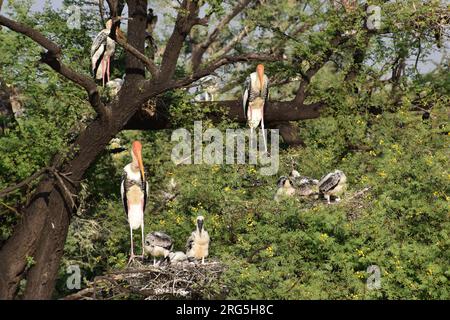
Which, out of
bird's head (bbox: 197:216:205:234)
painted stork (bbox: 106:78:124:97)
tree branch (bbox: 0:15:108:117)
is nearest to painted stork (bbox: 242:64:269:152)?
painted stork (bbox: 106:78:124:97)

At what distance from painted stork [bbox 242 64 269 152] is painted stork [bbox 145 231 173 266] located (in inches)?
166

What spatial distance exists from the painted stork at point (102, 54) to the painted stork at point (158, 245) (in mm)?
4176

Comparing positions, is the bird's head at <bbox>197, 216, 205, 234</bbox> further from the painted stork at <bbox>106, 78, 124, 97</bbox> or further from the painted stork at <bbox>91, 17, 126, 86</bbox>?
the painted stork at <bbox>91, 17, 126, 86</bbox>

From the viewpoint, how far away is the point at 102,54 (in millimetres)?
19031

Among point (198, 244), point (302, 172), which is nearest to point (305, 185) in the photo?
point (302, 172)

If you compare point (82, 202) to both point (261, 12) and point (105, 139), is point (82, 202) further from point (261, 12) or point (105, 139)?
point (261, 12)

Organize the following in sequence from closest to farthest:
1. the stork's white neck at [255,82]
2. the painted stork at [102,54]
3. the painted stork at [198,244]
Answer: the painted stork at [198,244]
the painted stork at [102,54]
the stork's white neck at [255,82]

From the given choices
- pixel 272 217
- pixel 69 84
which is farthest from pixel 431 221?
pixel 69 84

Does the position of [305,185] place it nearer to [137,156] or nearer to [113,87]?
[137,156]

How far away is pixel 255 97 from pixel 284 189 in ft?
8.23

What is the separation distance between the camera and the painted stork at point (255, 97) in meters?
19.4

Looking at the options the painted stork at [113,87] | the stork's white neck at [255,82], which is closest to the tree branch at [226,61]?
the painted stork at [113,87]

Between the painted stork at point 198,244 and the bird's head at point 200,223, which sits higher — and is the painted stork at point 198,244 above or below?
below

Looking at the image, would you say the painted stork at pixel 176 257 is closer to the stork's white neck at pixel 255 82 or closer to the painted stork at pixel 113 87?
the painted stork at pixel 113 87
